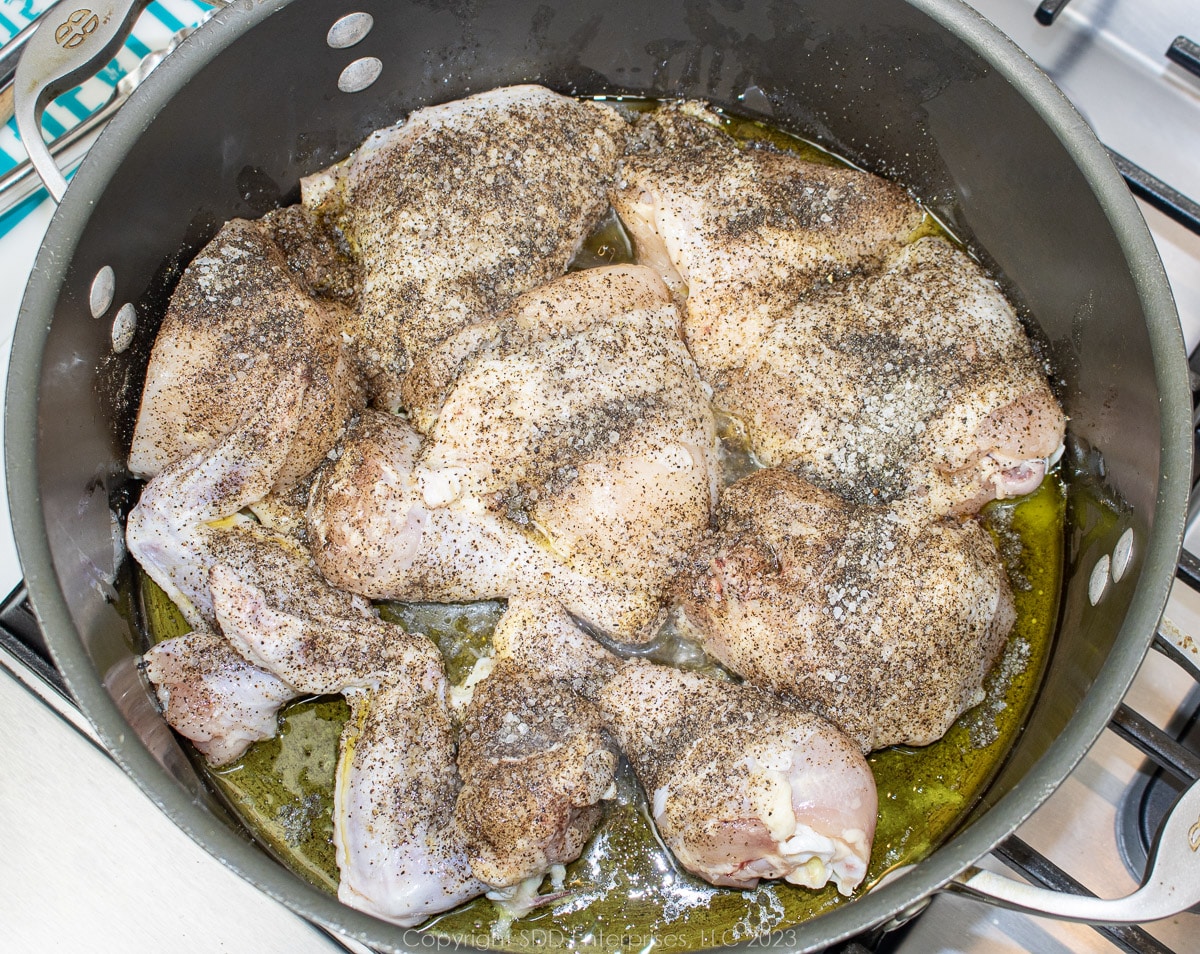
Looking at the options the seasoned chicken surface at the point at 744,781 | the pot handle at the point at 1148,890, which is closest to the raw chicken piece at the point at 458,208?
the seasoned chicken surface at the point at 744,781

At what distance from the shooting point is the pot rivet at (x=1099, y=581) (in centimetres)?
166

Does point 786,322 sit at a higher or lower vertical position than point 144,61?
higher

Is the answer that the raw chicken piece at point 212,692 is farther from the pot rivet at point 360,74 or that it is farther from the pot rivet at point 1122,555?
the pot rivet at point 1122,555

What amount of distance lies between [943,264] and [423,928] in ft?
5.05

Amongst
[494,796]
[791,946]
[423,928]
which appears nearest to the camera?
[791,946]

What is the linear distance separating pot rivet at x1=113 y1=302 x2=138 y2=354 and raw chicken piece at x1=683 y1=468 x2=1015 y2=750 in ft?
3.55

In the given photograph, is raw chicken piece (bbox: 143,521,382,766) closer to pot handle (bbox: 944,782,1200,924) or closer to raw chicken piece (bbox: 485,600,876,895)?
raw chicken piece (bbox: 485,600,876,895)

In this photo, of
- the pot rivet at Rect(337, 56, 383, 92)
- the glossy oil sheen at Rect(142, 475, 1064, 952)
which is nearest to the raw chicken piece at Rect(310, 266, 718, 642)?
the glossy oil sheen at Rect(142, 475, 1064, 952)

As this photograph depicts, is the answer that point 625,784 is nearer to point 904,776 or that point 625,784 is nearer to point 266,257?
point 904,776

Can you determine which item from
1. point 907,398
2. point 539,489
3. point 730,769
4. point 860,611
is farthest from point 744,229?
point 730,769

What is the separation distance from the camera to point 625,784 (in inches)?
70.1

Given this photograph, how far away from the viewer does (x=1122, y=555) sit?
1.62 metres

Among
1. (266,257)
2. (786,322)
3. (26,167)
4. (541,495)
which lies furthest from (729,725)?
(26,167)

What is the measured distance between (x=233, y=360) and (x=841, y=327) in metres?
1.10
